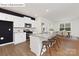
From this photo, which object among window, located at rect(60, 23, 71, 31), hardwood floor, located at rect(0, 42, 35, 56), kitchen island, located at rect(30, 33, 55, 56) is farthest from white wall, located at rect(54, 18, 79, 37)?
hardwood floor, located at rect(0, 42, 35, 56)

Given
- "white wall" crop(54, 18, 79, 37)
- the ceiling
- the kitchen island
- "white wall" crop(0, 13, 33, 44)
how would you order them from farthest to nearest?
"white wall" crop(0, 13, 33, 44), the kitchen island, "white wall" crop(54, 18, 79, 37), the ceiling

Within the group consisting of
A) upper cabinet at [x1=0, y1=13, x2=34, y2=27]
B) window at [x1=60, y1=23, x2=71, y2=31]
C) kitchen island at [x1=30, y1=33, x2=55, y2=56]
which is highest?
upper cabinet at [x1=0, y1=13, x2=34, y2=27]

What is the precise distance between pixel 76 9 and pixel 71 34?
2.44 ft

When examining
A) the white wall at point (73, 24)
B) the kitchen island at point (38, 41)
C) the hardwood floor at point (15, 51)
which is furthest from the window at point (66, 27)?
the hardwood floor at point (15, 51)

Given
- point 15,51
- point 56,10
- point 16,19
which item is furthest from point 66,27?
point 16,19

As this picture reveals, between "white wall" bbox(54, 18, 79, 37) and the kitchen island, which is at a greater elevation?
"white wall" bbox(54, 18, 79, 37)

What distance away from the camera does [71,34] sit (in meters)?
3.00

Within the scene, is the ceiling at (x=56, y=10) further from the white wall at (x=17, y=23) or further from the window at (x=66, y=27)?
the white wall at (x=17, y=23)

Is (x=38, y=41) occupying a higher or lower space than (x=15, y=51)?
higher

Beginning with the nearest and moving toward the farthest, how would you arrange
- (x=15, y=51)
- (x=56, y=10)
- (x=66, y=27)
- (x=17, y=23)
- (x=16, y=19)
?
(x=56, y=10) < (x=66, y=27) < (x=15, y=51) < (x=16, y=19) < (x=17, y=23)

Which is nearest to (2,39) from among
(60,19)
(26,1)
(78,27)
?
(26,1)

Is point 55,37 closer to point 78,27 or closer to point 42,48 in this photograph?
point 42,48

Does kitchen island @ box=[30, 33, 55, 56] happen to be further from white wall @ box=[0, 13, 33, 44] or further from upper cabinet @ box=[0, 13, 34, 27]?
upper cabinet @ box=[0, 13, 34, 27]

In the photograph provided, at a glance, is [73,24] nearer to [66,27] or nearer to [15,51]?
[66,27]
